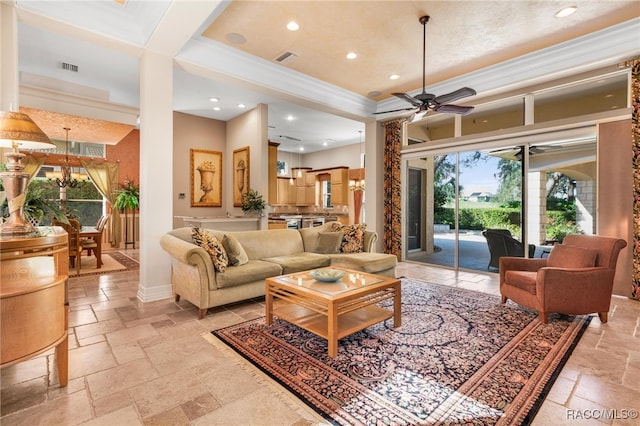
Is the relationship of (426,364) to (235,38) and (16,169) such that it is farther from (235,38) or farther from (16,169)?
(235,38)

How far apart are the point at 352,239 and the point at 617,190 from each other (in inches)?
142

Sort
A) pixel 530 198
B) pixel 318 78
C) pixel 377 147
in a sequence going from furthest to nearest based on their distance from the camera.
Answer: pixel 377 147 < pixel 318 78 < pixel 530 198

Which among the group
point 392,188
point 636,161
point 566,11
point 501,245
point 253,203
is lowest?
point 501,245

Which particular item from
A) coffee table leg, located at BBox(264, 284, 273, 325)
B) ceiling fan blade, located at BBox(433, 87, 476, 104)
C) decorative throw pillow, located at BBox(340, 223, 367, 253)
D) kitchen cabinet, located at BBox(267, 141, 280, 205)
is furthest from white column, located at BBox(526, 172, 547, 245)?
kitchen cabinet, located at BBox(267, 141, 280, 205)

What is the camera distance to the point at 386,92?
6.08m

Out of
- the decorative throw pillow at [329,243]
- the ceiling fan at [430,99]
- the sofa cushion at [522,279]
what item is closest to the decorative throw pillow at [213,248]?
the decorative throw pillow at [329,243]

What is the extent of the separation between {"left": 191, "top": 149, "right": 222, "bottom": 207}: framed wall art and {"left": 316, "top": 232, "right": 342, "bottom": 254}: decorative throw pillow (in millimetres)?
3875

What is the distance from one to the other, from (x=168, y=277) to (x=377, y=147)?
16.0ft

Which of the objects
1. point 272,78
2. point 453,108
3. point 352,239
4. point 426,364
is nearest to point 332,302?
point 426,364

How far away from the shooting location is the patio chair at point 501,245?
518 cm

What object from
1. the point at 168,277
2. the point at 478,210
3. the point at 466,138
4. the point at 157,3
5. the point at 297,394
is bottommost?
the point at 297,394

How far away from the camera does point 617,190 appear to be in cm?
412

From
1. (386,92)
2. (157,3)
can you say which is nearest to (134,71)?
(157,3)

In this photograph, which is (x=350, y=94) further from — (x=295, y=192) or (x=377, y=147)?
(x=295, y=192)
